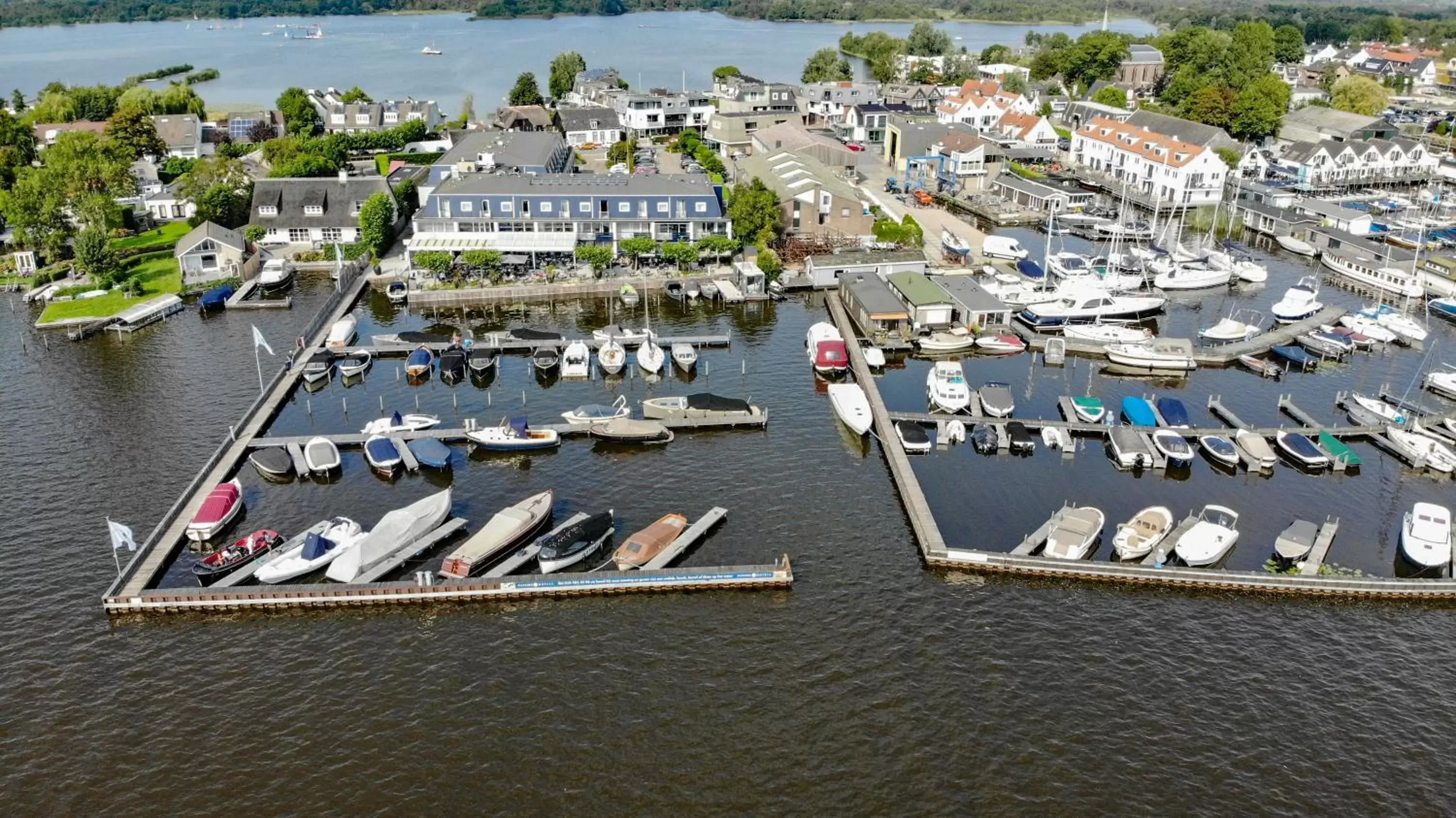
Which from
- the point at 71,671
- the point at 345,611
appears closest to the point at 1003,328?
the point at 345,611

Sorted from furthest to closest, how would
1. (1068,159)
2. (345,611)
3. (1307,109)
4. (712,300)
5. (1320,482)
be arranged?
(1307,109), (1068,159), (712,300), (1320,482), (345,611)

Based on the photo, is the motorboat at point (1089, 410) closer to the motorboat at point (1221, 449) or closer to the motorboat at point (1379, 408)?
the motorboat at point (1221, 449)

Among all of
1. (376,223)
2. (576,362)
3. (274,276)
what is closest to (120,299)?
(274,276)

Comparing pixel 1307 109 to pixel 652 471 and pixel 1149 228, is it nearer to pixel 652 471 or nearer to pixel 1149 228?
pixel 1149 228

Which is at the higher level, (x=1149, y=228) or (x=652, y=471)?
(x=1149, y=228)

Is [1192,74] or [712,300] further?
[1192,74]

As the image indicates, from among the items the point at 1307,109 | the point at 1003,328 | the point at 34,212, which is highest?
the point at 1307,109

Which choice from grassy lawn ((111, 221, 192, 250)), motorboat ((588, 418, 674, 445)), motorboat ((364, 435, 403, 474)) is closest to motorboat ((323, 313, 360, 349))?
motorboat ((364, 435, 403, 474))

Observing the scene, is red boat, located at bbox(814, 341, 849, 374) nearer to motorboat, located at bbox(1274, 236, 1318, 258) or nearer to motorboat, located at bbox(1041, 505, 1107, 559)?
motorboat, located at bbox(1041, 505, 1107, 559)
